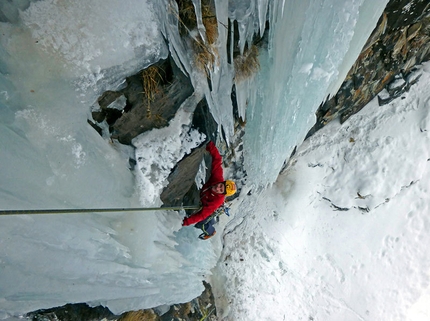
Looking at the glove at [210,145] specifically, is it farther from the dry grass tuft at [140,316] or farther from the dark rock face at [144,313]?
the dry grass tuft at [140,316]

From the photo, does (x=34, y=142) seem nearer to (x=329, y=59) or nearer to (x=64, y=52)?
(x=64, y=52)

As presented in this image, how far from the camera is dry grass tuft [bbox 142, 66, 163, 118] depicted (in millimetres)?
2387

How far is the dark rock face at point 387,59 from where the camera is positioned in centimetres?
360

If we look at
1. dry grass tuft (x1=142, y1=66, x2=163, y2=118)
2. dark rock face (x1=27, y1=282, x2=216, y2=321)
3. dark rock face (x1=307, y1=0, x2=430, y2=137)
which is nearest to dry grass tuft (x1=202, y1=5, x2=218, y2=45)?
dry grass tuft (x1=142, y1=66, x2=163, y2=118)

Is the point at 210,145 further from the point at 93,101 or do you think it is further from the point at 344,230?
the point at 344,230

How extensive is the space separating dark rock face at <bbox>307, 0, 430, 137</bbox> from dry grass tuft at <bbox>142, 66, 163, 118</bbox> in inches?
96.3

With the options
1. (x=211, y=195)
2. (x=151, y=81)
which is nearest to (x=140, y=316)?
(x=211, y=195)

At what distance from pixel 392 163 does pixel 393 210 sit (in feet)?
2.37

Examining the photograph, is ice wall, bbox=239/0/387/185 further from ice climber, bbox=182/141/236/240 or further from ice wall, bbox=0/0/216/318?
ice wall, bbox=0/0/216/318

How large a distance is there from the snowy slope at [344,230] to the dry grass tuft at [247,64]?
246 cm

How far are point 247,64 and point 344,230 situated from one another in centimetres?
343

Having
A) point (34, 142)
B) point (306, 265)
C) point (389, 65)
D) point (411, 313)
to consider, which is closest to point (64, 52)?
point (34, 142)

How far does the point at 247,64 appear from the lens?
291cm

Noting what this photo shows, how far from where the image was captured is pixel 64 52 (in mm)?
1998
